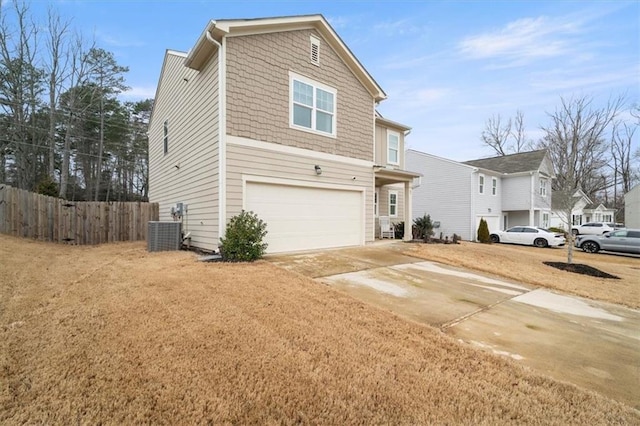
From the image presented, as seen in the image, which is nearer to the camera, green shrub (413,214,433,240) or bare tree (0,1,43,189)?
green shrub (413,214,433,240)

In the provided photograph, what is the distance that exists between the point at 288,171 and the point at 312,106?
2446 millimetres

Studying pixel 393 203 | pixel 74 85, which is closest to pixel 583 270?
pixel 393 203

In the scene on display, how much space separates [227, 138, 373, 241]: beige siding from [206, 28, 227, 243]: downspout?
0.35ft

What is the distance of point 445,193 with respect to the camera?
2166 cm

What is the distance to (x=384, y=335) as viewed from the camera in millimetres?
3172

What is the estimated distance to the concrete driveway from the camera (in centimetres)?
286

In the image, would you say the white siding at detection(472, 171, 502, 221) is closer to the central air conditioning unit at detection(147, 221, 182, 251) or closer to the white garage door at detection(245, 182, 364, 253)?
the white garage door at detection(245, 182, 364, 253)

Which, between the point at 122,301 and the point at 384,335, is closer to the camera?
the point at 384,335

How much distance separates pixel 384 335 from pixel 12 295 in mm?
5145

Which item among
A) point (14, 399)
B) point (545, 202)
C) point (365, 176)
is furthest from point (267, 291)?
point (545, 202)

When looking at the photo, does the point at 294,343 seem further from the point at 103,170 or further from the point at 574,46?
the point at 103,170

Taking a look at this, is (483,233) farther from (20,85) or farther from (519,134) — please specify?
(20,85)

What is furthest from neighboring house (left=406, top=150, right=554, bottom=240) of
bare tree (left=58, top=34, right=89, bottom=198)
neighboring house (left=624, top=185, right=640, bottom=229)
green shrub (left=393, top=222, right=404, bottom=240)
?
bare tree (left=58, top=34, right=89, bottom=198)

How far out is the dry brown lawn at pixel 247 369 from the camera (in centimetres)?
192
